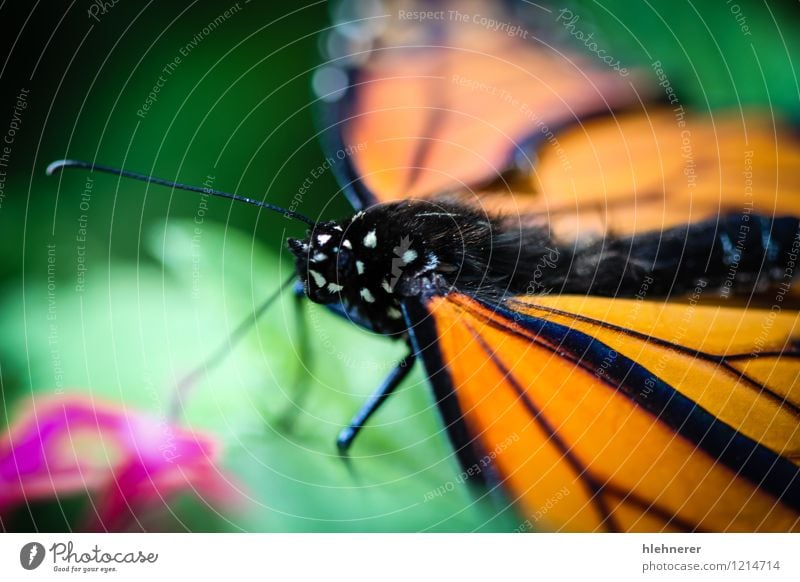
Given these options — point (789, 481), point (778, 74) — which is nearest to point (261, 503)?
point (789, 481)

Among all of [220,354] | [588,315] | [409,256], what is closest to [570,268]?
[588,315]

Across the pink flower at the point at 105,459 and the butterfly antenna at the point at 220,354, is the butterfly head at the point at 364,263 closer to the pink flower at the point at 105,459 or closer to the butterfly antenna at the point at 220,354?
the butterfly antenna at the point at 220,354

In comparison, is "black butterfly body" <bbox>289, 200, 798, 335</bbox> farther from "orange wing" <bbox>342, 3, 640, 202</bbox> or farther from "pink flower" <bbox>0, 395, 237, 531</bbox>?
"pink flower" <bbox>0, 395, 237, 531</bbox>

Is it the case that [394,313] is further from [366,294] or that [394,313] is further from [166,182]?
[166,182]
